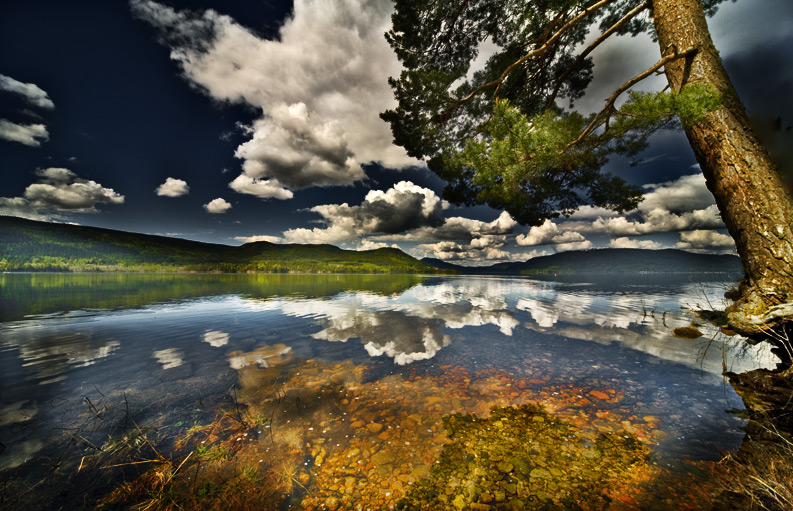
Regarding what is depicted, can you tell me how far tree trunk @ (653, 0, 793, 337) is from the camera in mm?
4711

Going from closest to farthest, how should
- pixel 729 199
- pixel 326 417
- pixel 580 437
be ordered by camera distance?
pixel 580 437
pixel 729 199
pixel 326 417

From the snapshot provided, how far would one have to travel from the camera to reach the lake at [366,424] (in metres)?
3.77

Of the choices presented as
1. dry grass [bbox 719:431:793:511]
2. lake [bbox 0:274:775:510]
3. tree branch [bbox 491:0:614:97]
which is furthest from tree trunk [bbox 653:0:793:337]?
dry grass [bbox 719:431:793:511]

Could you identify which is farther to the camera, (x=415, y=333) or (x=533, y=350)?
(x=415, y=333)

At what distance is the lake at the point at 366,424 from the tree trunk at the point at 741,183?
108cm

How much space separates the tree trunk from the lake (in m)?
1.08

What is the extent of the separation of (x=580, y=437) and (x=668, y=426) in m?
2.32

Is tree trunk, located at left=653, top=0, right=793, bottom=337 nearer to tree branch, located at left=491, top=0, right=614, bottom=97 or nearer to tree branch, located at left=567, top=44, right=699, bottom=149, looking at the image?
tree branch, located at left=567, top=44, right=699, bottom=149

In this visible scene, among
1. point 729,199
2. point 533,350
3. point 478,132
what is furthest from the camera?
point 478,132

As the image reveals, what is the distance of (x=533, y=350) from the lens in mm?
10789

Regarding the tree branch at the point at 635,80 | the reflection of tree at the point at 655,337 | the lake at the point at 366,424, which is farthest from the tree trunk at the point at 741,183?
the reflection of tree at the point at 655,337

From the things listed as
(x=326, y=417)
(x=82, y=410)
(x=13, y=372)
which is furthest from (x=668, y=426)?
(x=13, y=372)

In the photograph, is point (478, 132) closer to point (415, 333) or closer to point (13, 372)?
point (415, 333)

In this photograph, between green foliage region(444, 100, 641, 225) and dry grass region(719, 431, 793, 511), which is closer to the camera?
dry grass region(719, 431, 793, 511)
